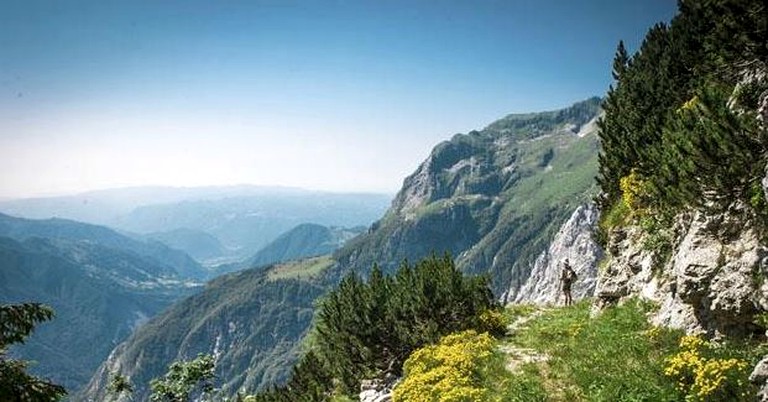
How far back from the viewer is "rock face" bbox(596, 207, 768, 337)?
16609 mm

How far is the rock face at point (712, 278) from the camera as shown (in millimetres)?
16609

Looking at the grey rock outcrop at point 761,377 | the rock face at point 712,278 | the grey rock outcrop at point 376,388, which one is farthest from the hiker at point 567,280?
the grey rock outcrop at point 761,377

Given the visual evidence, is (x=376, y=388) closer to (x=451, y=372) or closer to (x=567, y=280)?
(x=451, y=372)

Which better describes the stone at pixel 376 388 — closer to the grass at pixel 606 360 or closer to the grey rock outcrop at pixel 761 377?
the grass at pixel 606 360

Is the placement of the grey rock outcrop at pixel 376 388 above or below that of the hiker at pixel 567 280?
below

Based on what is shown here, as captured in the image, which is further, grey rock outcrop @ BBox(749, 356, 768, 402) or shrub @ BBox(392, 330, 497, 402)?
shrub @ BBox(392, 330, 497, 402)

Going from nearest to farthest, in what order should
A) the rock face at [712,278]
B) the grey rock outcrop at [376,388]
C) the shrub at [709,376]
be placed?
the shrub at [709,376]
the rock face at [712,278]
the grey rock outcrop at [376,388]

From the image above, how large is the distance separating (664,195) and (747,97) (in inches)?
199

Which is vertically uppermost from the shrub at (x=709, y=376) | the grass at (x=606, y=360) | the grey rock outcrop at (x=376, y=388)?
the shrub at (x=709, y=376)

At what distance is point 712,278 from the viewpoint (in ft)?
60.0

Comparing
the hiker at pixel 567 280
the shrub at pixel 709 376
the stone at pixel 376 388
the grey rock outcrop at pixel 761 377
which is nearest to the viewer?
the grey rock outcrop at pixel 761 377

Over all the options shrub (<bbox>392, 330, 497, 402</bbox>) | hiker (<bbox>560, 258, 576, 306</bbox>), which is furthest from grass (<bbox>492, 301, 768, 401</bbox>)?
hiker (<bbox>560, 258, 576, 306</bbox>)

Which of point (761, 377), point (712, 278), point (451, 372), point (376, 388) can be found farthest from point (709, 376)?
point (376, 388)

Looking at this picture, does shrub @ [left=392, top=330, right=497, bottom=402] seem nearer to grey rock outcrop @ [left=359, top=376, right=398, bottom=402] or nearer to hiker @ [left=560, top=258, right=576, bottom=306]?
grey rock outcrop @ [left=359, top=376, right=398, bottom=402]
